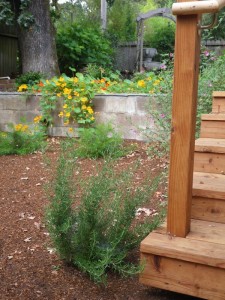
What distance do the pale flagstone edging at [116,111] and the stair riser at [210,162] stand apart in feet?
7.23

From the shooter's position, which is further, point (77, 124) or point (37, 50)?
point (37, 50)

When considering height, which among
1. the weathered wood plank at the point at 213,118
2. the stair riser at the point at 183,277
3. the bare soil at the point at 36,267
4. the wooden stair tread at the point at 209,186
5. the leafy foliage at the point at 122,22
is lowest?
the bare soil at the point at 36,267

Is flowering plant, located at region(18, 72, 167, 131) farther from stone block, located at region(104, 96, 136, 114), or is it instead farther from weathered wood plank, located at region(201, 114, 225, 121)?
weathered wood plank, located at region(201, 114, 225, 121)

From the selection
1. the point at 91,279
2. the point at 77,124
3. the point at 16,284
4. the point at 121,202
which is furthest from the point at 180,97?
the point at 77,124

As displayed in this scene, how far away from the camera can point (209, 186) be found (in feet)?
7.41

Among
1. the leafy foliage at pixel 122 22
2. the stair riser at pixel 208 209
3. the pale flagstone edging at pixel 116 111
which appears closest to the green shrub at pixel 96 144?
the pale flagstone edging at pixel 116 111

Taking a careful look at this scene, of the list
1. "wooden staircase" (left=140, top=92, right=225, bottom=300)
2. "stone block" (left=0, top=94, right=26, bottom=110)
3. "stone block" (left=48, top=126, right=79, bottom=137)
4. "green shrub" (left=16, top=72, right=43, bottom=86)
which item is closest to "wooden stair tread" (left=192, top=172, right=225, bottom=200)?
"wooden staircase" (left=140, top=92, right=225, bottom=300)

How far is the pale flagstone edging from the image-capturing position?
5.25 m

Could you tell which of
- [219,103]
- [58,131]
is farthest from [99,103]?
[219,103]

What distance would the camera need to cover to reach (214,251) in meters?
1.78

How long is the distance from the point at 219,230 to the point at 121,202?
1.88ft

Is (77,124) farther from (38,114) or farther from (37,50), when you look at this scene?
(37,50)

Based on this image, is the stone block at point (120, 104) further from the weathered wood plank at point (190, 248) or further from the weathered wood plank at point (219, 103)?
the weathered wood plank at point (190, 248)

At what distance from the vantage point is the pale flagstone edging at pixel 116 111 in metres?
5.25
